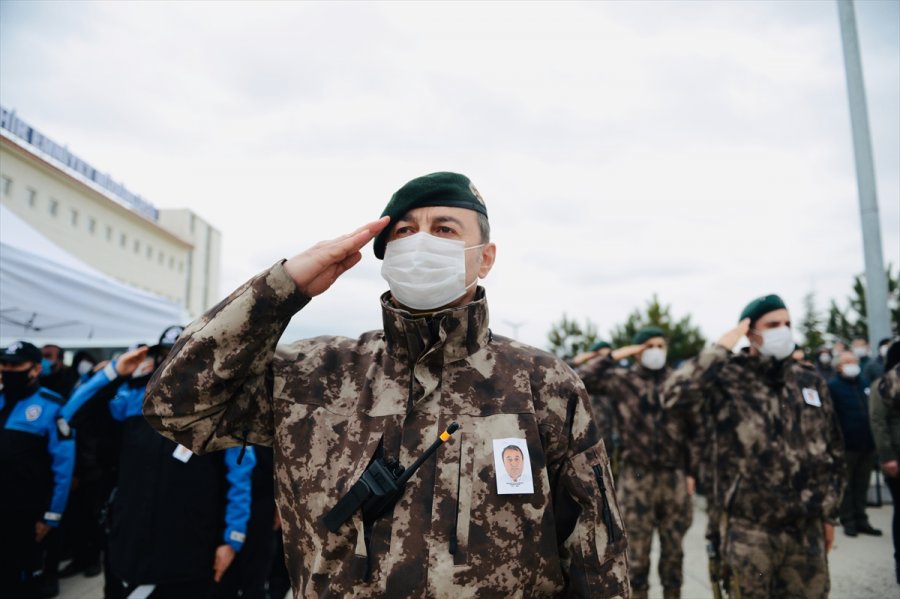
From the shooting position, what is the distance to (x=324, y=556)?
154 cm

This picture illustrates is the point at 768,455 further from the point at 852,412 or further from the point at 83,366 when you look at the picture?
the point at 83,366

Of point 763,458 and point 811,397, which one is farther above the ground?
point 811,397

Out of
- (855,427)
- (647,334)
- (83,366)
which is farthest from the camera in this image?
(83,366)

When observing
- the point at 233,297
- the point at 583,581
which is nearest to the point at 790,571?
the point at 583,581

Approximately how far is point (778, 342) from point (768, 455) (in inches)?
29.2

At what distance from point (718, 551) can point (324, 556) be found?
348cm

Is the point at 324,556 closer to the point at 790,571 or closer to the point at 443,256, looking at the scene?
the point at 443,256

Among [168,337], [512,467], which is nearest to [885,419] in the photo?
[512,467]

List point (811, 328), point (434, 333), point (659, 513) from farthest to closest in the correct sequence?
point (811, 328), point (659, 513), point (434, 333)

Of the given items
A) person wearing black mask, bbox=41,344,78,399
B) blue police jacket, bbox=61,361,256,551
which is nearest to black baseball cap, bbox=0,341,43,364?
blue police jacket, bbox=61,361,256,551

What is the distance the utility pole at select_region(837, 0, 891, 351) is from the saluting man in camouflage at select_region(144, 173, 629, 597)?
7.51m

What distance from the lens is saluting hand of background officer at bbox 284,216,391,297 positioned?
1548 mm

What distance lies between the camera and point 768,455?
3578 millimetres

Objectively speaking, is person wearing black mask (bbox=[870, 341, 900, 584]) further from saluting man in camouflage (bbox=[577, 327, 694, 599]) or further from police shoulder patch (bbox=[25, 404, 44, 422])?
police shoulder patch (bbox=[25, 404, 44, 422])
